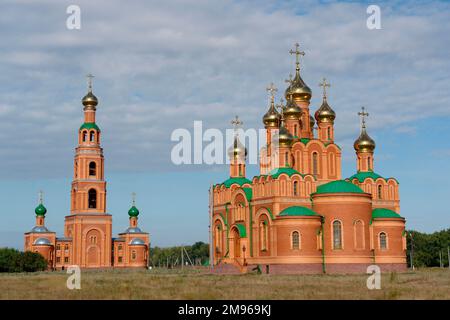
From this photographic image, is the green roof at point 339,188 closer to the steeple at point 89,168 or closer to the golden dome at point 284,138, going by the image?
the golden dome at point 284,138

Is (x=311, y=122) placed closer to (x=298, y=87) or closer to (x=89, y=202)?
(x=298, y=87)

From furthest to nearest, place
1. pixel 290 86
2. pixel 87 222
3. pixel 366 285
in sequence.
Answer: pixel 87 222
pixel 290 86
pixel 366 285

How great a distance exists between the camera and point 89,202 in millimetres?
70125

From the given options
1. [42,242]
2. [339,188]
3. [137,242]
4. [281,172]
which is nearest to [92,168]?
[42,242]

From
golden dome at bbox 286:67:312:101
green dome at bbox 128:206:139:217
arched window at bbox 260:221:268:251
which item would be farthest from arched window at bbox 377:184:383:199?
green dome at bbox 128:206:139:217

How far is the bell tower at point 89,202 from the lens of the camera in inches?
2712

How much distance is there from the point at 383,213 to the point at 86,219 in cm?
3348

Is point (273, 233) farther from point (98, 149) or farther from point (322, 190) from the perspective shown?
point (98, 149)

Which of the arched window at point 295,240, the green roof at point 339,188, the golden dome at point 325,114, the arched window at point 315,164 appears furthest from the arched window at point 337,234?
the golden dome at point 325,114

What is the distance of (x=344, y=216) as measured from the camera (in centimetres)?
4378

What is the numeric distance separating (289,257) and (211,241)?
876cm

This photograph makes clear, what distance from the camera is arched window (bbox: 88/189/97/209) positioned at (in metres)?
69.9

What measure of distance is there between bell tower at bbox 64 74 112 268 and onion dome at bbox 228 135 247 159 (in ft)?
65.3
